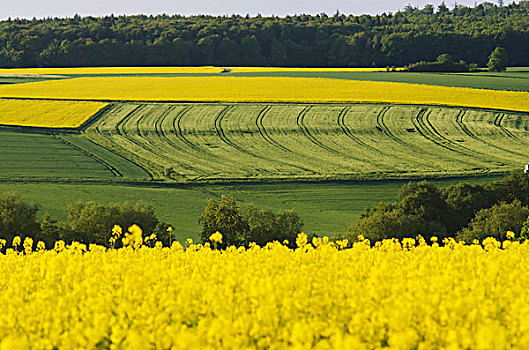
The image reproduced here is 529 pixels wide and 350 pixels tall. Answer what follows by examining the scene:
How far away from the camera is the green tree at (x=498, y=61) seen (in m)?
97.7

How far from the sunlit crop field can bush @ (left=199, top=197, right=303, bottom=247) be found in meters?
18.9

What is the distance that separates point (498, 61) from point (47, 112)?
61487 mm

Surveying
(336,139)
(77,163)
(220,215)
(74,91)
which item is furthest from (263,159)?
(74,91)

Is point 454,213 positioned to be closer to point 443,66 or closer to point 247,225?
point 247,225

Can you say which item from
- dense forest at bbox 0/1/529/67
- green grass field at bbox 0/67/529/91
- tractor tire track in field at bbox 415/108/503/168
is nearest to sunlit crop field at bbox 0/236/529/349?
tractor tire track in field at bbox 415/108/503/168

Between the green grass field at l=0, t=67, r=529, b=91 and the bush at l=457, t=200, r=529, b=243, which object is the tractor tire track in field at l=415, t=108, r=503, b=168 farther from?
the green grass field at l=0, t=67, r=529, b=91

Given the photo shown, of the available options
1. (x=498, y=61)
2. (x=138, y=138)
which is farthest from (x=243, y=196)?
(x=498, y=61)

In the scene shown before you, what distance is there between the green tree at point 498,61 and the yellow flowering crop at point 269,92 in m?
20.1

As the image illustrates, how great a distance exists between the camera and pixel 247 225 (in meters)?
33.4

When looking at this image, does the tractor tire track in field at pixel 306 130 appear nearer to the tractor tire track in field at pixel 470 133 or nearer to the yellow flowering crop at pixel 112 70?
the tractor tire track in field at pixel 470 133

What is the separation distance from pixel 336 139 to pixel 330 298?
49082 millimetres

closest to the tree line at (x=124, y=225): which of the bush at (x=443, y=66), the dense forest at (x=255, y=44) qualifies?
the bush at (x=443, y=66)

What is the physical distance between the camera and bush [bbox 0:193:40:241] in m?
32.5

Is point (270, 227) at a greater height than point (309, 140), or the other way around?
point (270, 227)
